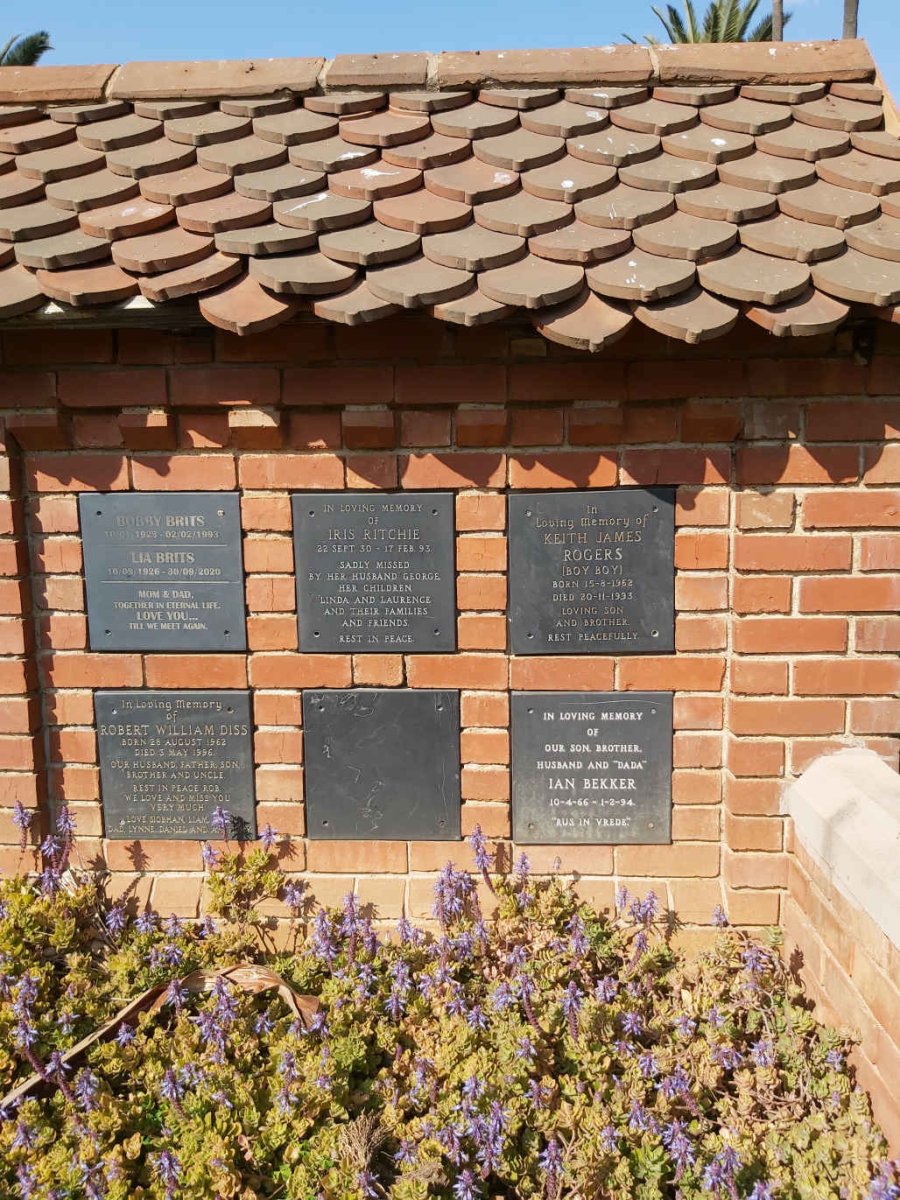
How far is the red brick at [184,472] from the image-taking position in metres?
2.62

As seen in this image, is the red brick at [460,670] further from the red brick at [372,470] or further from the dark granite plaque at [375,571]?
the red brick at [372,470]

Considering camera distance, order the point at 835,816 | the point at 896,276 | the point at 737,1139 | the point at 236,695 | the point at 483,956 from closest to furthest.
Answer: the point at 737,1139, the point at 896,276, the point at 835,816, the point at 483,956, the point at 236,695

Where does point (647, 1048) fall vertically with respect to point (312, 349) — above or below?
below

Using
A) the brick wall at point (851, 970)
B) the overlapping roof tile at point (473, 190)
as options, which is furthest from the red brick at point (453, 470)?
the brick wall at point (851, 970)

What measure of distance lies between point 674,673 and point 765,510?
1.80ft

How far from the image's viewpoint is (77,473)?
2.64 metres

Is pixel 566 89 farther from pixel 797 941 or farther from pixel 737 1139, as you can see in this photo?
pixel 737 1139

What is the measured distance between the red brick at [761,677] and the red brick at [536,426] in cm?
86

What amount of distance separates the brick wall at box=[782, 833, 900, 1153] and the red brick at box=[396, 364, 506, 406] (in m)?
1.61

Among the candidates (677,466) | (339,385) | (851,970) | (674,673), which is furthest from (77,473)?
(851,970)

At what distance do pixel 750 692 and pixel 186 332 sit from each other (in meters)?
1.95

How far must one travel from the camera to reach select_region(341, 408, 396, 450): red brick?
250 cm

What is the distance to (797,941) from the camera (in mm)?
2562

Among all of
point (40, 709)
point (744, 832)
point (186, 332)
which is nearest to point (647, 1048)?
point (744, 832)
